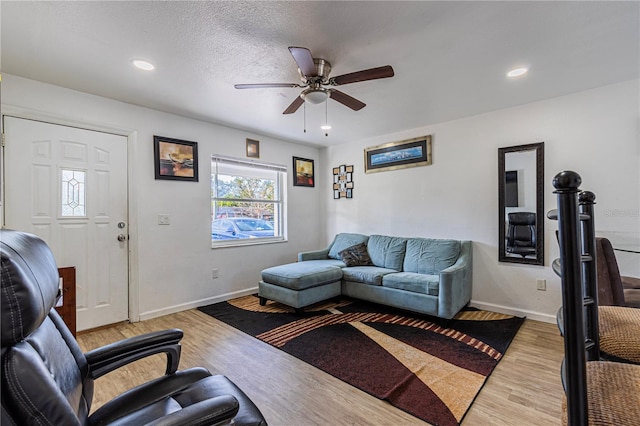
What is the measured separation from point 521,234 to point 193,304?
3.94 m

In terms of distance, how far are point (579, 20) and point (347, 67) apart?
58.5 inches

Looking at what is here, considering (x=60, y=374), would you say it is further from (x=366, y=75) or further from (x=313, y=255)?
(x=313, y=255)

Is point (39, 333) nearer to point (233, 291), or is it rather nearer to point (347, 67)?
point (347, 67)

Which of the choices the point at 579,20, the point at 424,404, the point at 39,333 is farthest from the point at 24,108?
the point at 579,20

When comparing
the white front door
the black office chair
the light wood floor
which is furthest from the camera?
the black office chair

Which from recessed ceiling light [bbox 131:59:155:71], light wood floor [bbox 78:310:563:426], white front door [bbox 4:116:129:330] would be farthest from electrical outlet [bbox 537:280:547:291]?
white front door [bbox 4:116:129:330]

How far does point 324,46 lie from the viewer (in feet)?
6.75

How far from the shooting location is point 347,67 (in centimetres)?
236

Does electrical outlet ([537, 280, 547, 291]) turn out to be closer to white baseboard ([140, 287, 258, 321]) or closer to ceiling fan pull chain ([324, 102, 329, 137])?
ceiling fan pull chain ([324, 102, 329, 137])

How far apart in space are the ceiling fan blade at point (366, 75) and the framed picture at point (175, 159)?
2.25 metres

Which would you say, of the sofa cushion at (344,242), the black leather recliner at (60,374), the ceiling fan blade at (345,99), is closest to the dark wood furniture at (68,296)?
the black leather recliner at (60,374)

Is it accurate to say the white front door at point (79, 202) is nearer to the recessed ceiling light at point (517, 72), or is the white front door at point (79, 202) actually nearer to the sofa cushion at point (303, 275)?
the sofa cushion at point (303, 275)

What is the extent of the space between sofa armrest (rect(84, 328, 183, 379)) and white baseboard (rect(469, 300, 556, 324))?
11.2 feet

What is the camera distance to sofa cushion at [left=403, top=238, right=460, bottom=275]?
11.4 feet
